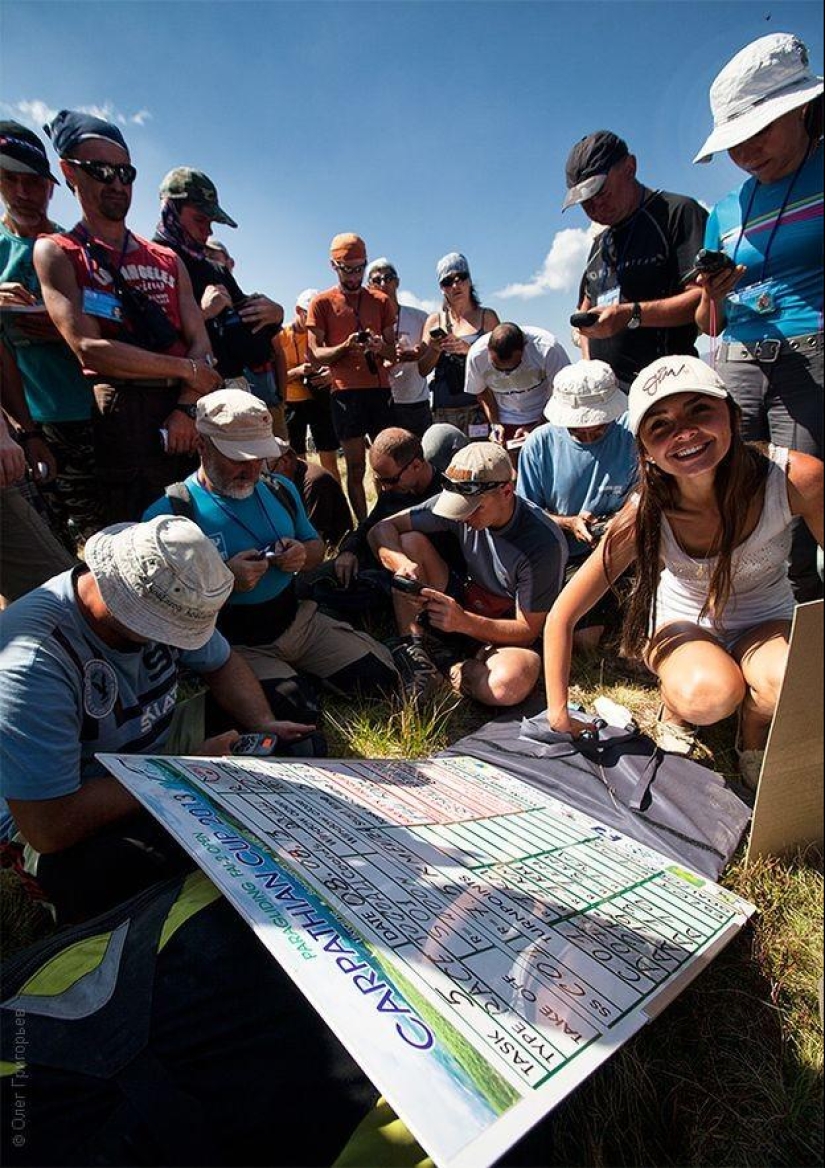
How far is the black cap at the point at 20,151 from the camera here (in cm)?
293

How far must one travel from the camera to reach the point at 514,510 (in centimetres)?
302

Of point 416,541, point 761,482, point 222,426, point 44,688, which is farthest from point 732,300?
point 44,688

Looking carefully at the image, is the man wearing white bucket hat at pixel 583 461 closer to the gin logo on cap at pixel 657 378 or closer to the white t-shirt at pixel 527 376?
the white t-shirt at pixel 527 376

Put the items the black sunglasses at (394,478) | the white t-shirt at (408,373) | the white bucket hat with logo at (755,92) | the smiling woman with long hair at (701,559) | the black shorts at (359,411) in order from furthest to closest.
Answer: the white t-shirt at (408,373), the black shorts at (359,411), the black sunglasses at (394,478), the smiling woman with long hair at (701,559), the white bucket hat with logo at (755,92)

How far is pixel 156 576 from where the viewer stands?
164 centimetres

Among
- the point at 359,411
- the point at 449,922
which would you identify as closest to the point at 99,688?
the point at 449,922

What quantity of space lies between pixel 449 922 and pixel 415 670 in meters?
1.87

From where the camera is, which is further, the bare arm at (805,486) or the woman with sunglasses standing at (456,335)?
the woman with sunglasses standing at (456,335)

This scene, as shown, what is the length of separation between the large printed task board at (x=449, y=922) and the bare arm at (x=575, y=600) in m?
0.58

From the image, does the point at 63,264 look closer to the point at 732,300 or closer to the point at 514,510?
the point at 514,510

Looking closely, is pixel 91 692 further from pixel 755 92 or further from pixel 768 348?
→ pixel 755 92

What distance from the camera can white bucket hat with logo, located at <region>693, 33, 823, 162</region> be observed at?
183 centimetres

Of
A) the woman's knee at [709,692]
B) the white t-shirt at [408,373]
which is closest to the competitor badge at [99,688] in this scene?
the woman's knee at [709,692]

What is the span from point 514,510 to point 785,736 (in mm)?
2297
